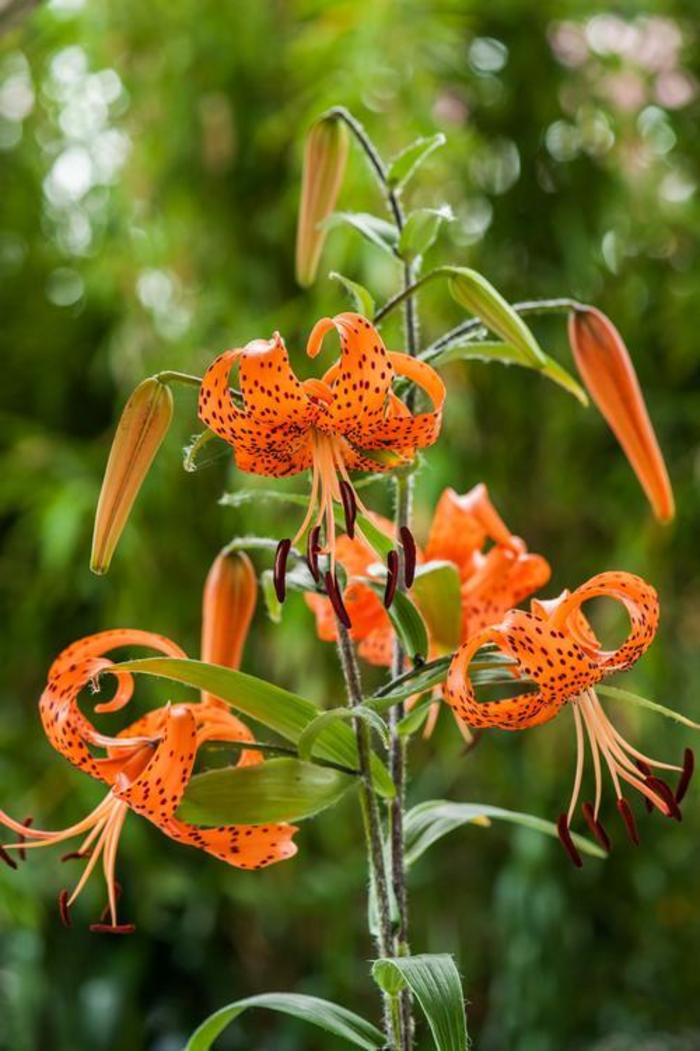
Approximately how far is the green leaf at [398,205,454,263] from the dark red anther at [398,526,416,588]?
15 cm

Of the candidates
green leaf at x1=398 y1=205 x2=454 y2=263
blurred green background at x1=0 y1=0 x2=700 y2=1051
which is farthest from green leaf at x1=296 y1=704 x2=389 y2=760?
blurred green background at x1=0 y1=0 x2=700 y2=1051

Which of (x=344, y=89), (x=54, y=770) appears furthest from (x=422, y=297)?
(x=54, y=770)

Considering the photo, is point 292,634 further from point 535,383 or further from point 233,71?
point 233,71

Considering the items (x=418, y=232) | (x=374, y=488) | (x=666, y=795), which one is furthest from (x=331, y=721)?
(x=374, y=488)

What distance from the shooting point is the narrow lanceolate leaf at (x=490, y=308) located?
58cm

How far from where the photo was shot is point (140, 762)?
55cm

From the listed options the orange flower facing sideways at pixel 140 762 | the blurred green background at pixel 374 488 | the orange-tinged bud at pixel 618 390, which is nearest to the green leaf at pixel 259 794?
the orange flower facing sideways at pixel 140 762

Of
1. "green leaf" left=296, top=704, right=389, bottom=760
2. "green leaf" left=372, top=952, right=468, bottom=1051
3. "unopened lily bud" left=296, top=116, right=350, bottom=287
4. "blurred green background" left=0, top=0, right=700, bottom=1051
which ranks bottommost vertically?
"blurred green background" left=0, top=0, right=700, bottom=1051

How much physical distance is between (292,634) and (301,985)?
2.14ft

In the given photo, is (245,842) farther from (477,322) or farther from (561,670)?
(477,322)

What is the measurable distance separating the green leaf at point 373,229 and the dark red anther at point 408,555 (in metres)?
0.17

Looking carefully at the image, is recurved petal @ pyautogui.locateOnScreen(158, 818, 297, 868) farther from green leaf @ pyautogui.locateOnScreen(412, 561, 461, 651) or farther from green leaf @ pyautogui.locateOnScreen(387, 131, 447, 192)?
green leaf @ pyautogui.locateOnScreen(387, 131, 447, 192)

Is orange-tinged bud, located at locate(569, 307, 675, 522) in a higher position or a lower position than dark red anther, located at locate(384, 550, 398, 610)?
lower

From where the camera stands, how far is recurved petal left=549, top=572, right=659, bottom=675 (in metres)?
0.52
